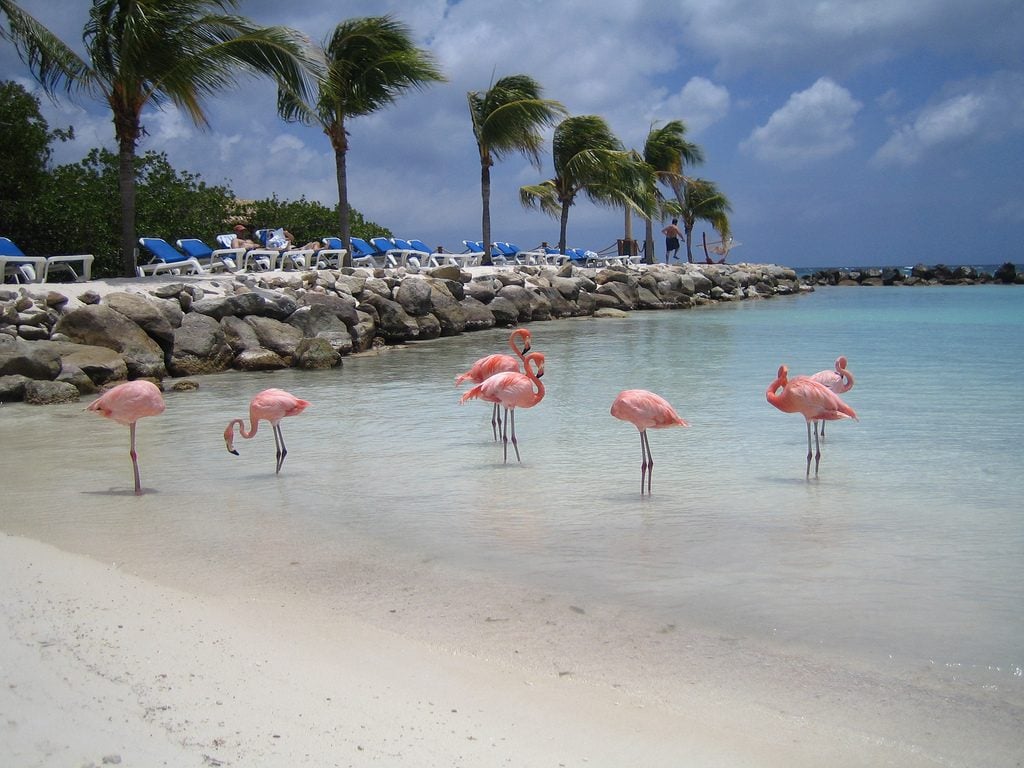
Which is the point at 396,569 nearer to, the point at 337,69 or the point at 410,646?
the point at 410,646

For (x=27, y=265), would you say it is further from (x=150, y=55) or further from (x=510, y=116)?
(x=510, y=116)

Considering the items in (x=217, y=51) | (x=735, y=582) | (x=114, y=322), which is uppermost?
(x=217, y=51)

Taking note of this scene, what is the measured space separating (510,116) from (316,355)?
16.6m

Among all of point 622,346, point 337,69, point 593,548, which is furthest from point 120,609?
point 337,69

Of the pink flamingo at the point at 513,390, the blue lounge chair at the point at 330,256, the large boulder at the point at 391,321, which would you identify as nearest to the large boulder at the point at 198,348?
the large boulder at the point at 391,321

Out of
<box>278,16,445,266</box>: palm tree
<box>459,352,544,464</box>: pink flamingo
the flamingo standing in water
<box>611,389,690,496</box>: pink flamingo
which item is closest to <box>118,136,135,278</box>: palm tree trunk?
<box>278,16,445,266</box>: palm tree

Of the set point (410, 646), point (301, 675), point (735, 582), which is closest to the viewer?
point (301, 675)

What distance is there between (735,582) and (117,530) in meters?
4.04

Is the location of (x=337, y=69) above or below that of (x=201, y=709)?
above

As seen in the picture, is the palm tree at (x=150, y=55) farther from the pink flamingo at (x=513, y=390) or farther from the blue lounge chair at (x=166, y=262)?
the pink flamingo at (x=513, y=390)

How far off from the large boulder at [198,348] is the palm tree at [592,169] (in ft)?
75.0

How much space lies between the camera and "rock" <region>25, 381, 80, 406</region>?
1205 cm

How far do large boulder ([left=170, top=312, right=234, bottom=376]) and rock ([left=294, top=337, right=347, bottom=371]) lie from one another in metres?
1.19

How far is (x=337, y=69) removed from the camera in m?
23.5
